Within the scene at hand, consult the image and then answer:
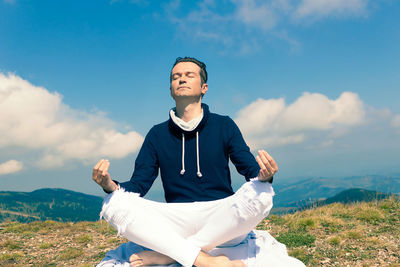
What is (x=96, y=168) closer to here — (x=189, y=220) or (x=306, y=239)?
(x=189, y=220)

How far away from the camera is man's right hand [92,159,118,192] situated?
2.88 m

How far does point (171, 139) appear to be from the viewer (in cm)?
404

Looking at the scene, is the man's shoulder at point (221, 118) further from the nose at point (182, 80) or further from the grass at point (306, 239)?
the grass at point (306, 239)

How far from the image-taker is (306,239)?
242 inches

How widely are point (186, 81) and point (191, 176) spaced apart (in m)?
1.28

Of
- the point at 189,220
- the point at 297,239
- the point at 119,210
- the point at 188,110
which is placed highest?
the point at 188,110

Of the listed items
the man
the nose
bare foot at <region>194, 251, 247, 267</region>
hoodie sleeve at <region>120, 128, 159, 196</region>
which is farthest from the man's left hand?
hoodie sleeve at <region>120, 128, 159, 196</region>

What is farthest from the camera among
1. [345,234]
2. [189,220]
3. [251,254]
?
[345,234]

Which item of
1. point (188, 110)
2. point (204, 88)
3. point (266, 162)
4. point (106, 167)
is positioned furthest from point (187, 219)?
point (204, 88)

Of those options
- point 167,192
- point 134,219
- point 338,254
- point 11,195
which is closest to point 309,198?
point 338,254

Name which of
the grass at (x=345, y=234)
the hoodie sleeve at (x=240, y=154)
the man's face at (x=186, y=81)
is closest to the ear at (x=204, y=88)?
the man's face at (x=186, y=81)

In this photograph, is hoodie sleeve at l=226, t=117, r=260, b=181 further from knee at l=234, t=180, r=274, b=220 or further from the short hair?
the short hair

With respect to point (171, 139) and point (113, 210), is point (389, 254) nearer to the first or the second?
point (171, 139)

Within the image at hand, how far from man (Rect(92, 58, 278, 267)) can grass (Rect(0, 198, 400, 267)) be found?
8.87ft
